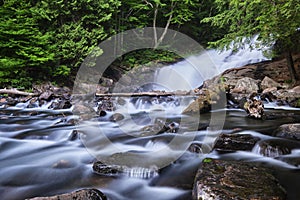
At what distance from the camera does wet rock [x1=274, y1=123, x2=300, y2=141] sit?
129 inches

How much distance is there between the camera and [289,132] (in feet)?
11.0

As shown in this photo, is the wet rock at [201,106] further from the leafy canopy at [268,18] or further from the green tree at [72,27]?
the green tree at [72,27]

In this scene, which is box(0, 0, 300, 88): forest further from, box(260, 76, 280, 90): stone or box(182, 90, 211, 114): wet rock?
box(182, 90, 211, 114): wet rock

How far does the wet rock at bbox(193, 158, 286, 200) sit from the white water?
10.8 metres

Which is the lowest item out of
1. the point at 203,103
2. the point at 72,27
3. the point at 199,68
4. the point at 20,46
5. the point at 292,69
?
the point at 203,103

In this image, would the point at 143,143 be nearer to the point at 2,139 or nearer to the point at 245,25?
the point at 2,139

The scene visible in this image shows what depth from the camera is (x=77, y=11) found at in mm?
11805

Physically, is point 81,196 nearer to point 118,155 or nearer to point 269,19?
point 118,155

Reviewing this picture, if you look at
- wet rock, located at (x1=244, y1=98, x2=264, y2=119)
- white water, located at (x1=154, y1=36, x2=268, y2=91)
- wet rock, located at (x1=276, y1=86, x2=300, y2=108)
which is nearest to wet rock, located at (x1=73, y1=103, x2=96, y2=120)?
wet rock, located at (x1=244, y1=98, x2=264, y2=119)

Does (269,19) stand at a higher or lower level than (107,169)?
higher

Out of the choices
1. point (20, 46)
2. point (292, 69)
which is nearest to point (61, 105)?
point (20, 46)

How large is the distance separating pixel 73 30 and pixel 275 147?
10778mm

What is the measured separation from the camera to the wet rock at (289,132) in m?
3.27

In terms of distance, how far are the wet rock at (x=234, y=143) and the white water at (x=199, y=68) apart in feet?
31.4
